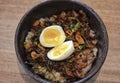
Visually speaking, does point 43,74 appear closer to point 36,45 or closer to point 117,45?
point 36,45

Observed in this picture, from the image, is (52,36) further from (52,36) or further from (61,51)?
(61,51)

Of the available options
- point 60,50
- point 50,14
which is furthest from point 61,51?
point 50,14

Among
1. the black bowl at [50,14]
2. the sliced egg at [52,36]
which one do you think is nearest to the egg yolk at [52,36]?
the sliced egg at [52,36]

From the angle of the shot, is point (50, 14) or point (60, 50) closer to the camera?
point (60, 50)

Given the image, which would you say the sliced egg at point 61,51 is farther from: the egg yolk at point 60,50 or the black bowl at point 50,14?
the black bowl at point 50,14

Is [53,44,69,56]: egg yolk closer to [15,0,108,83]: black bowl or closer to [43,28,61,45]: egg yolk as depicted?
[43,28,61,45]: egg yolk

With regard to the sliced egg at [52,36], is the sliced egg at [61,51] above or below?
below

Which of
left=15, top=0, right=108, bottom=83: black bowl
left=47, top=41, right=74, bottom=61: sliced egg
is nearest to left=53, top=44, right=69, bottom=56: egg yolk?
left=47, top=41, right=74, bottom=61: sliced egg
